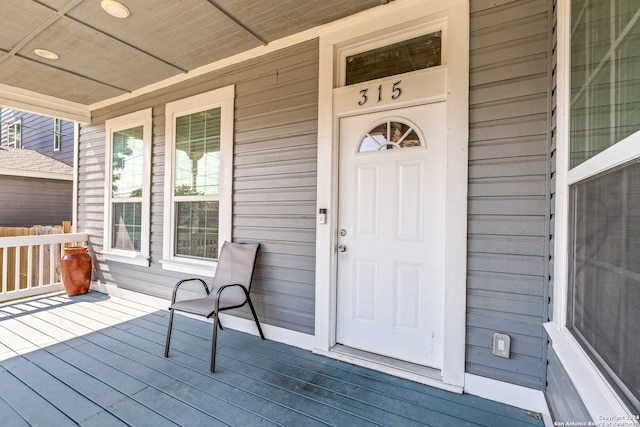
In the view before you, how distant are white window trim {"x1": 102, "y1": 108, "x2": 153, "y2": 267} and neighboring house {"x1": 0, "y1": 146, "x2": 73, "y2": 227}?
452 centimetres

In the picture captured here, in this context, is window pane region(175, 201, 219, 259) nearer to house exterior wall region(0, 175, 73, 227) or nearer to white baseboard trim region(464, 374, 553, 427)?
white baseboard trim region(464, 374, 553, 427)

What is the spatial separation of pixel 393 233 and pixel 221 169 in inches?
75.6

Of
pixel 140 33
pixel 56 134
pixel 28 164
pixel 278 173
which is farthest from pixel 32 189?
pixel 278 173

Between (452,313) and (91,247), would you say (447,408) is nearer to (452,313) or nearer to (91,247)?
(452,313)

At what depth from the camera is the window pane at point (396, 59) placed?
2.26 metres

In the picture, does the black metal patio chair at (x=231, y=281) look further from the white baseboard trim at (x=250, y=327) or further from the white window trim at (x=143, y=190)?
the white window trim at (x=143, y=190)

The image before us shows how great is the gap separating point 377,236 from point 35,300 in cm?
452

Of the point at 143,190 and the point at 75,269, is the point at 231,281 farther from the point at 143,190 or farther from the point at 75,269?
the point at 75,269

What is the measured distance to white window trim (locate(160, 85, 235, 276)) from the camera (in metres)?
3.16

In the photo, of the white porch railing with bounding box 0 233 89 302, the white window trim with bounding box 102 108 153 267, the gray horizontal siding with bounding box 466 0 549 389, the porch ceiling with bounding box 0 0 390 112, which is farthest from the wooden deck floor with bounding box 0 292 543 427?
the porch ceiling with bounding box 0 0 390 112

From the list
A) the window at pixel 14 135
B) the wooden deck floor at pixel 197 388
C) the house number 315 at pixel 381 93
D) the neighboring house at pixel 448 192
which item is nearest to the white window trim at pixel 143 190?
the neighboring house at pixel 448 192

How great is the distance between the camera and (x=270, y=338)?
287cm

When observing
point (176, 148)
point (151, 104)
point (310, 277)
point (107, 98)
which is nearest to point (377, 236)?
point (310, 277)

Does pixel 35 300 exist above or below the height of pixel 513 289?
below
